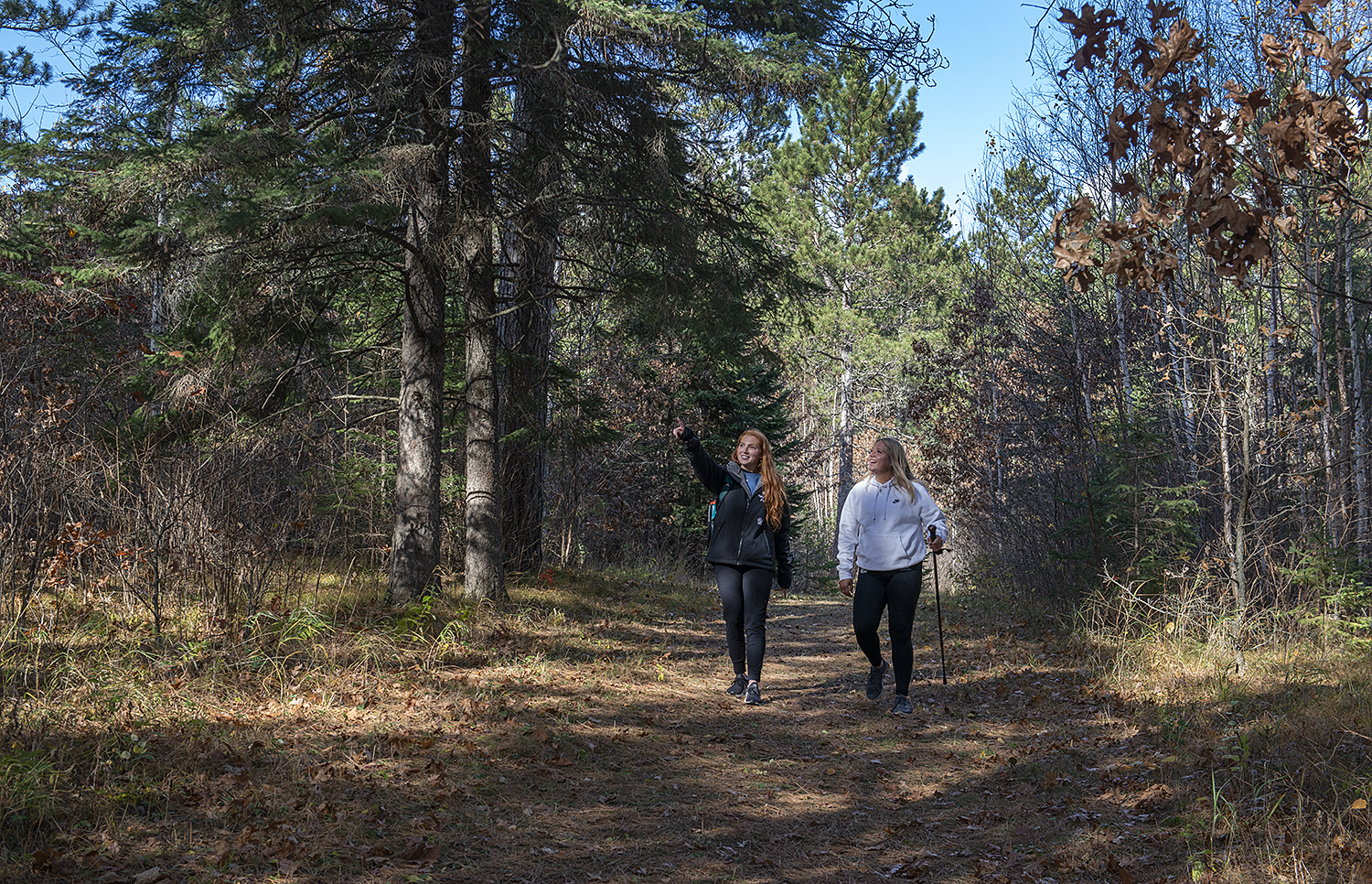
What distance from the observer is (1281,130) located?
127 inches

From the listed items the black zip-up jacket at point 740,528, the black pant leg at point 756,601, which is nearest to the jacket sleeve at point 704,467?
the black zip-up jacket at point 740,528

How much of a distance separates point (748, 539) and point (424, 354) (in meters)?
3.66

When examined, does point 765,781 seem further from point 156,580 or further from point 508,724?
point 156,580

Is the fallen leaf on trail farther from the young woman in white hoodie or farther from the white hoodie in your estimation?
the white hoodie

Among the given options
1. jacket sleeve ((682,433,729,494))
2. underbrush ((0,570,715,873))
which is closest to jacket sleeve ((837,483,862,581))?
jacket sleeve ((682,433,729,494))

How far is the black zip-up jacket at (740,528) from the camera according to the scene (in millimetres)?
7098

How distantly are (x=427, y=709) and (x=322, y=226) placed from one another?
12.5ft

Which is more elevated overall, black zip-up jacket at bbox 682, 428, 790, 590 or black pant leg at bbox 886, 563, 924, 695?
black zip-up jacket at bbox 682, 428, 790, 590

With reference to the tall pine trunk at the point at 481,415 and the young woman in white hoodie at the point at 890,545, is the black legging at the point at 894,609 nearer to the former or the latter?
the young woman in white hoodie at the point at 890,545

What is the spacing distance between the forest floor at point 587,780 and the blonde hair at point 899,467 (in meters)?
1.80

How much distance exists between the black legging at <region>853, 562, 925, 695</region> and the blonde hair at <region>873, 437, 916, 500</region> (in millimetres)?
589

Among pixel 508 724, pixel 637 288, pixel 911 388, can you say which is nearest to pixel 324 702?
pixel 508 724

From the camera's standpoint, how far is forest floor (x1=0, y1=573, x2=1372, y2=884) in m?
4.00

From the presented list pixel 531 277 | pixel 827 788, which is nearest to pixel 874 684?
pixel 827 788
